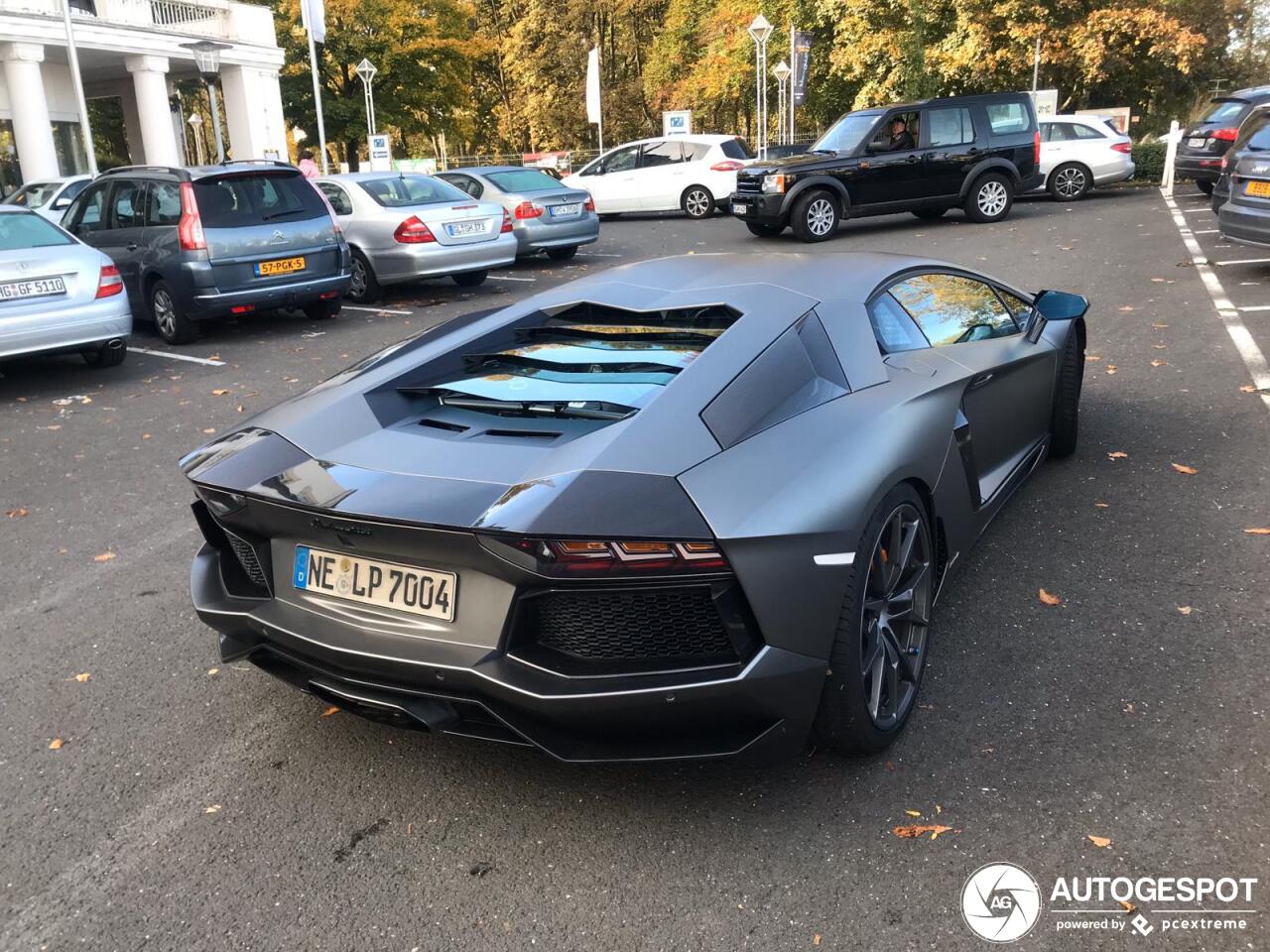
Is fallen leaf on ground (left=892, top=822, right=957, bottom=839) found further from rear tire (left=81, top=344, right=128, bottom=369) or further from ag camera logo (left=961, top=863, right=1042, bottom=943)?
rear tire (left=81, top=344, right=128, bottom=369)

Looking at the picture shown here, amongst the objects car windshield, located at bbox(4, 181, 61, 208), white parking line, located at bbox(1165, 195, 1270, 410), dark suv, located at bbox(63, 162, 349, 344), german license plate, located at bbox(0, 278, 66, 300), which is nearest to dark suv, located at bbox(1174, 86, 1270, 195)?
white parking line, located at bbox(1165, 195, 1270, 410)

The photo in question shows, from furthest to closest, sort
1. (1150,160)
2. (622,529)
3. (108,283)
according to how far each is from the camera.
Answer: (1150,160)
(108,283)
(622,529)

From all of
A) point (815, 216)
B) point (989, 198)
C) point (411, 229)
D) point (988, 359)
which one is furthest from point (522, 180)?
point (988, 359)

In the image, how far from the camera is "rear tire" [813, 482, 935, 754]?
9.29 feet

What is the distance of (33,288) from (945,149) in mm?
13097

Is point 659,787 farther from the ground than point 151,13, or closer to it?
closer to it

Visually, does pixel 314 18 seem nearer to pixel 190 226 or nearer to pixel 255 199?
pixel 255 199

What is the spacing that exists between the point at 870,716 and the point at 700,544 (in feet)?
2.70

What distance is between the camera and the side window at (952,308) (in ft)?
13.2

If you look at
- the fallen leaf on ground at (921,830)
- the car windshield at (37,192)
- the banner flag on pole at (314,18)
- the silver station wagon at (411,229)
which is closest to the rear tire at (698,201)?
the silver station wagon at (411,229)

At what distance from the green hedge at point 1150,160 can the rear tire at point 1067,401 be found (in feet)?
71.2

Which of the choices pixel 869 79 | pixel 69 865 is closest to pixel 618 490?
pixel 69 865

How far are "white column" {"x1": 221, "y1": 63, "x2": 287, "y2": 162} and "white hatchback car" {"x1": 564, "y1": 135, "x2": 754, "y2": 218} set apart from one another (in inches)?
637

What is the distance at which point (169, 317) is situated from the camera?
413 inches
